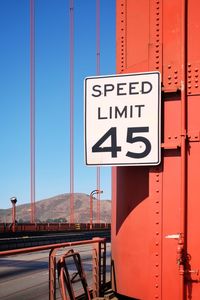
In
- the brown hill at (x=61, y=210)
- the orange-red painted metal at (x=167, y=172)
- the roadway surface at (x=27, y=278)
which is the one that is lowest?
the brown hill at (x=61, y=210)

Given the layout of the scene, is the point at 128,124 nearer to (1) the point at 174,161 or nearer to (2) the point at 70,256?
(1) the point at 174,161

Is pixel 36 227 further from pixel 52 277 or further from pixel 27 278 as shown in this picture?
pixel 52 277

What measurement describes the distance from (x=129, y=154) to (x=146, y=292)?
140 cm

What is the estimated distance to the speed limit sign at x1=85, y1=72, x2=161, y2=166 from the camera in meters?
4.86

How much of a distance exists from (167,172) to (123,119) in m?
0.69

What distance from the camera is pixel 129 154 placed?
195 inches

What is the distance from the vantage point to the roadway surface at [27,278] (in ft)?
24.9

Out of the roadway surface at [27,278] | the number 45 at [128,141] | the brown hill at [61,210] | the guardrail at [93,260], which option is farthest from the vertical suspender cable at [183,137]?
the brown hill at [61,210]

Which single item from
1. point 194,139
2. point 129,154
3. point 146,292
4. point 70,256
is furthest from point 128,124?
point 70,256

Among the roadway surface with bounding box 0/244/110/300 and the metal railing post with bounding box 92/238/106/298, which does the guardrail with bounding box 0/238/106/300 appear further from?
the roadway surface with bounding box 0/244/110/300

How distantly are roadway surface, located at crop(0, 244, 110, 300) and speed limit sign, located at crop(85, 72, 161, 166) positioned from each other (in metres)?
1.84

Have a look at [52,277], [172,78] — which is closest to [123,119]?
[172,78]

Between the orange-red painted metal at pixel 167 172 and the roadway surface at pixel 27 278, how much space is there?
1553 mm

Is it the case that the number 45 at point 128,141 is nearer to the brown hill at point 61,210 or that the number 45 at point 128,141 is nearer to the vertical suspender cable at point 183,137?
the vertical suspender cable at point 183,137
